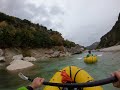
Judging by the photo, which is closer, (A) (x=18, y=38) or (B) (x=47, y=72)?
(B) (x=47, y=72)

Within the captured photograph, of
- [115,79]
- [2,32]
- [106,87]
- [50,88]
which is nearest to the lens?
[115,79]

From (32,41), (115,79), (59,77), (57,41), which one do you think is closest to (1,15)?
(32,41)

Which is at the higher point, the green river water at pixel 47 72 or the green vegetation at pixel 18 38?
the green vegetation at pixel 18 38

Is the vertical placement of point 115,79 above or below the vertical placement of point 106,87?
above

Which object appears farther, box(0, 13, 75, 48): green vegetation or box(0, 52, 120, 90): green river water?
box(0, 13, 75, 48): green vegetation

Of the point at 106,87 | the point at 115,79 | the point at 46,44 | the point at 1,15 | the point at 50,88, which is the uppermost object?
the point at 1,15

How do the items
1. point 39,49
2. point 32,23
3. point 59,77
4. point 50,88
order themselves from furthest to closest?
point 32,23 → point 39,49 → point 59,77 → point 50,88

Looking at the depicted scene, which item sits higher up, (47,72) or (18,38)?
(18,38)

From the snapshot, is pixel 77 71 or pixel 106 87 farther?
pixel 106 87

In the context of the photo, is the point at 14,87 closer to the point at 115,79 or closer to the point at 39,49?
the point at 115,79

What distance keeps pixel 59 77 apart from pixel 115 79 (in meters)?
4.82

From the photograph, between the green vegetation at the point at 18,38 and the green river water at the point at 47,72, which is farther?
the green vegetation at the point at 18,38

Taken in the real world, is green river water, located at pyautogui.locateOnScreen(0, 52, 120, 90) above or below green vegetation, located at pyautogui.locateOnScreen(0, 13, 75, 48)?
below

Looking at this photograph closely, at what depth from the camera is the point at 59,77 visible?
303 inches
